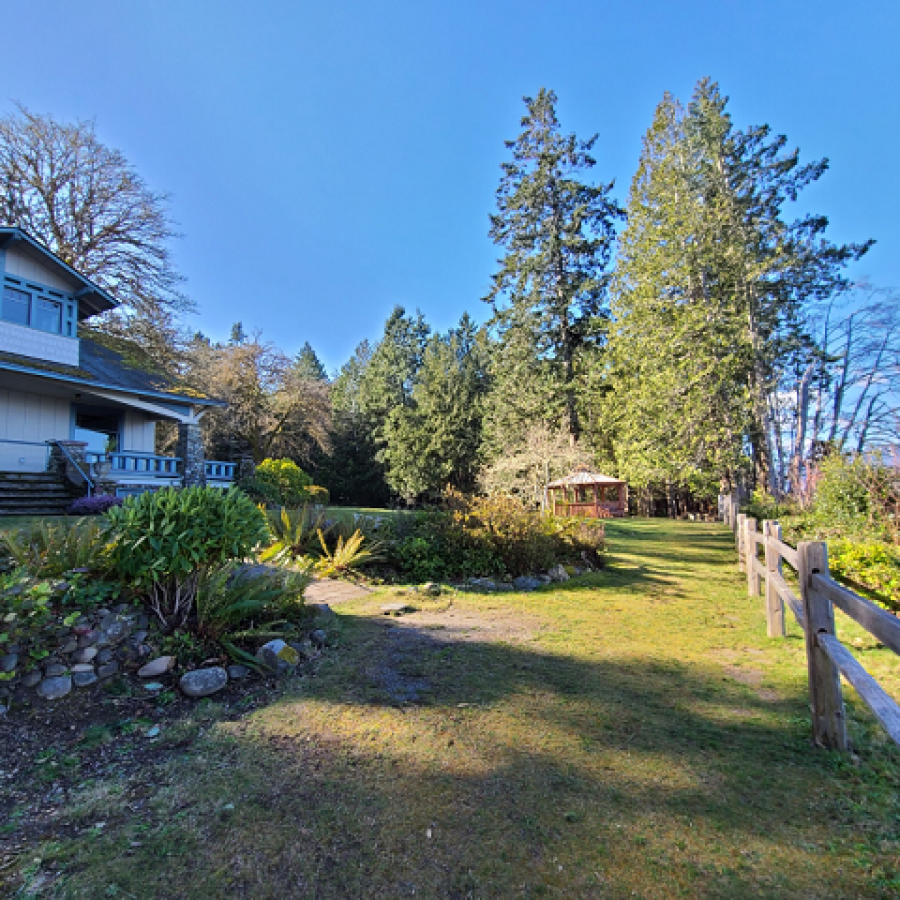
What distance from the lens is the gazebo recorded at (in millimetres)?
19422

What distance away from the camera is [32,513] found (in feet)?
29.9

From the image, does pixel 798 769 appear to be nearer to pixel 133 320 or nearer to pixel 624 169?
pixel 133 320

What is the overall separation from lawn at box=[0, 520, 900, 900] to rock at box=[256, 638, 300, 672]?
0.20 metres

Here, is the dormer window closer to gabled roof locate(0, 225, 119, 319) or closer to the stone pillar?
gabled roof locate(0, 225, 119, 319)

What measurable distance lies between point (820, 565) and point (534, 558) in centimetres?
451

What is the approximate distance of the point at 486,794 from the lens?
1.97 m

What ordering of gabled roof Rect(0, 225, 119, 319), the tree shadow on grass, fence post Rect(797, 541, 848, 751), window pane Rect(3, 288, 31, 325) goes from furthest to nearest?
window pane Rect(3, 288, 31, 325), gabled roof Rect(0, 225, 119, 319), fence post Rect(797, 541, 848, 751), the tree shadow on grass

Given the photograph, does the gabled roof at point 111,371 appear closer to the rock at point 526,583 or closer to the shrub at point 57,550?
the shrub at point 57,550

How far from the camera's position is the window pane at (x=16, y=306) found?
1104 cm

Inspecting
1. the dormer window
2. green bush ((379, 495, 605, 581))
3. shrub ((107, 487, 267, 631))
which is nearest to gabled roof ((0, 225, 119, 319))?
the dormer window

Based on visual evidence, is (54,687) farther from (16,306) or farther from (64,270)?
(64,270)

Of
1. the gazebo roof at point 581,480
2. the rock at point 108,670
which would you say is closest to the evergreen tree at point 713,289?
the gazebo roof at point 581,480

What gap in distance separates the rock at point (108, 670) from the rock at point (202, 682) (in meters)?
0.41

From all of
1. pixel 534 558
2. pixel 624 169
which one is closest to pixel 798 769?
pixel 534 558
